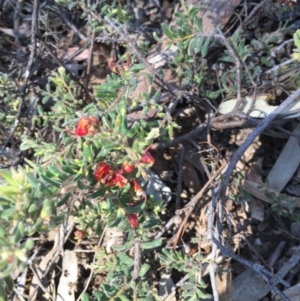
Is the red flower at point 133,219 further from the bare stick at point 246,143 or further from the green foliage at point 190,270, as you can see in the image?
the bare stick at point 246,143

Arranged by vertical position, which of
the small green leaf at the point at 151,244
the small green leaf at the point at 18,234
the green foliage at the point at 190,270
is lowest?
the green foliage at the point at 190,270

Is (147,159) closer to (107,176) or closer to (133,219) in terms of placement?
(107,176)

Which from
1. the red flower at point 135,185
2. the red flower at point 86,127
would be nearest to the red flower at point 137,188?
the red flower at point 135,185

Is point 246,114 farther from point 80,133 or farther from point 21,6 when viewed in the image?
point 21,6

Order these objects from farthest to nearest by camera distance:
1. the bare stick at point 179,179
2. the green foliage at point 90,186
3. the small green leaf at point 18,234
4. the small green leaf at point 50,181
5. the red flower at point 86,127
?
the bare stick at point 179,179
the red flower at point 86,127
the small green leaf at point 50,181
the green foliage at point 90,186
the small green leaf at point 18,234

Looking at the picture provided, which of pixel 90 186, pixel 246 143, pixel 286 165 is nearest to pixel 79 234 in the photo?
pixel 90 186

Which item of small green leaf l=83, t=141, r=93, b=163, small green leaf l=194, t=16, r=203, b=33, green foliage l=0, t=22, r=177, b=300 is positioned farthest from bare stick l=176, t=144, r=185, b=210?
small green leaf l=83, t=141, r=93, b=163

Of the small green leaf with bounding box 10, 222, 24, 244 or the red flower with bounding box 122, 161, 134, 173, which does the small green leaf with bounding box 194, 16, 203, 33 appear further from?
the small green leaf with bounding box 10, 222, 24, 244

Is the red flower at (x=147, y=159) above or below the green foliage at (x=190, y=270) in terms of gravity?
above

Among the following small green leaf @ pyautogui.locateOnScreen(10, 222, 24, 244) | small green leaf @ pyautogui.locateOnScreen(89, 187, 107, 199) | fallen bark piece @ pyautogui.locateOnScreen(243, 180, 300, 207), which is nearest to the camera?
small green leaf @ pyautogui.locateOnScreen(10, 222, 24, 244)
